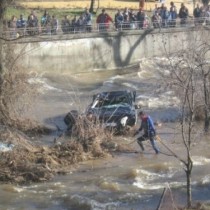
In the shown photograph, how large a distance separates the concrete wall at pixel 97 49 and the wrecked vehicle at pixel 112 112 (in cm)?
944

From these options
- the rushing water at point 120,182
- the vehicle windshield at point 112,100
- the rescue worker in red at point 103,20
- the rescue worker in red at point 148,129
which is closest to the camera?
the rushing water at point 120,182

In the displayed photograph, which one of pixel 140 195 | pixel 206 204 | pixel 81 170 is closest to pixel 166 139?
pixel 81 170

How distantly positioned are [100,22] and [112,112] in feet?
51.0

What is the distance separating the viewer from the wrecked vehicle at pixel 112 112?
73.4 ft

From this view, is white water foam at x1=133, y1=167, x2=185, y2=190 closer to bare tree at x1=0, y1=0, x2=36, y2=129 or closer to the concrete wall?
bare tree at x1=0, y1=0, x2=36, y2=129

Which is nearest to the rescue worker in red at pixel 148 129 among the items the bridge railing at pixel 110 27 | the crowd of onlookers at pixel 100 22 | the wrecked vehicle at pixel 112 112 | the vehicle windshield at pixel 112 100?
the wrecked vehicle at pixel 112 112

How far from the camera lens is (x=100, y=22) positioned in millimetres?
38188

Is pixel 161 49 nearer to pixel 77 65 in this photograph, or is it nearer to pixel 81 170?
pixel 77 65

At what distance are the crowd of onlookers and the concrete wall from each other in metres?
0.42

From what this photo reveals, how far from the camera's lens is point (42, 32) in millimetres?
35031

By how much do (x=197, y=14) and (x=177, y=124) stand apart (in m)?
18.4

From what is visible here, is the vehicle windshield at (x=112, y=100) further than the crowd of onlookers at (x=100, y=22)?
No

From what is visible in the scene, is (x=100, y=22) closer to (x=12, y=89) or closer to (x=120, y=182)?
(x=12, y=89)

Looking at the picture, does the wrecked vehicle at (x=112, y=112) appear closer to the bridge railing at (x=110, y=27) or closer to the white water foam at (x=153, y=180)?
the white water foam at (x=153, y=180)
